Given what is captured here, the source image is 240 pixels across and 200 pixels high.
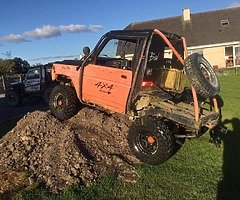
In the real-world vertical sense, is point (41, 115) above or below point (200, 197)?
above

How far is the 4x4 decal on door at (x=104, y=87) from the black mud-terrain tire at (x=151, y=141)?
1.22 meters

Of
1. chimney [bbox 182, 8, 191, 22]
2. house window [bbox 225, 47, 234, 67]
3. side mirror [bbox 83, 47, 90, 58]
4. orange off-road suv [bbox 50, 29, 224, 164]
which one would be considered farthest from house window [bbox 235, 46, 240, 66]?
side mirror [bbox 83, 47, 90, 58]

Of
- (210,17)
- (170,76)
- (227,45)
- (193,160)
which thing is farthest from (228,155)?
(210,17)

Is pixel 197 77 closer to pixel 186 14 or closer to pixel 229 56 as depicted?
pixel 229 56

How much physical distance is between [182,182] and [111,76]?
116 inches

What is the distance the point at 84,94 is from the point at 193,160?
3094 mm

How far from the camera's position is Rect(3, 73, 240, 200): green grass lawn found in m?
6.21

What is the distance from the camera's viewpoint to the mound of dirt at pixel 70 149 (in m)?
6.94

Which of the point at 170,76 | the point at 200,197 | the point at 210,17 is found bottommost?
the point at 200,197

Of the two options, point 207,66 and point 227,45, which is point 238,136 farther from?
point 227,45

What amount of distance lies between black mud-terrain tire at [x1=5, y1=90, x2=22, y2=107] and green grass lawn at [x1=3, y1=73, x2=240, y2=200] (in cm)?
1369

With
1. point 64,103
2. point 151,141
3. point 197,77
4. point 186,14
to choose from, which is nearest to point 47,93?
point 64,103

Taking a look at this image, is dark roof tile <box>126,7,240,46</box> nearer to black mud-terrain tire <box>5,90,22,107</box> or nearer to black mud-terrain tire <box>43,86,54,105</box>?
black mud-terrain tire <box>5,90,22,107</box>

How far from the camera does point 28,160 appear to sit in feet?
24.9
